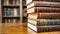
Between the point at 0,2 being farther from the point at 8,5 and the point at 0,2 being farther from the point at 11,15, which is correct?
the point at 11,15

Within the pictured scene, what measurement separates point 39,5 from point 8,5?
2403 mm

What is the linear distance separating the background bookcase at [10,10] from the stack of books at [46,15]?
2.34 meters

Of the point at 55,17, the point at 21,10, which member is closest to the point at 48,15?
the point at 55,17

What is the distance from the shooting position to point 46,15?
62 centimetres

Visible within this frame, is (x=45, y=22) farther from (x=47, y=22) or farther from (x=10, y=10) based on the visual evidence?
(x=10, y=10)

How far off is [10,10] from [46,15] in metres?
2.43

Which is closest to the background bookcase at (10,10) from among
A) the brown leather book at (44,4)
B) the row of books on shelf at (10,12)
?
the row of books on shelf at (10,12)

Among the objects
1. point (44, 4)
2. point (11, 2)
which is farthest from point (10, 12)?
point (44, 4)

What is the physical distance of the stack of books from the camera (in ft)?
1.99

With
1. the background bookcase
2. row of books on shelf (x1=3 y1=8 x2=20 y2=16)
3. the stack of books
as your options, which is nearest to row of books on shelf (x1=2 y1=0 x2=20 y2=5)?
the background bookcase

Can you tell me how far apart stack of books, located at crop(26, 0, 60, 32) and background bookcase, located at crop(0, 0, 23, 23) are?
2341 mm

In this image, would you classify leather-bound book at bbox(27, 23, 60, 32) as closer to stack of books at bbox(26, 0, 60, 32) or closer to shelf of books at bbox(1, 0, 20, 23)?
stack of books at bbox(26, 0, 60, 32)

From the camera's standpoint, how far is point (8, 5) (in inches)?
116

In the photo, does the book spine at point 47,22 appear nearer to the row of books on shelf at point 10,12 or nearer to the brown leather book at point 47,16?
the brown leather book at point 47,16
